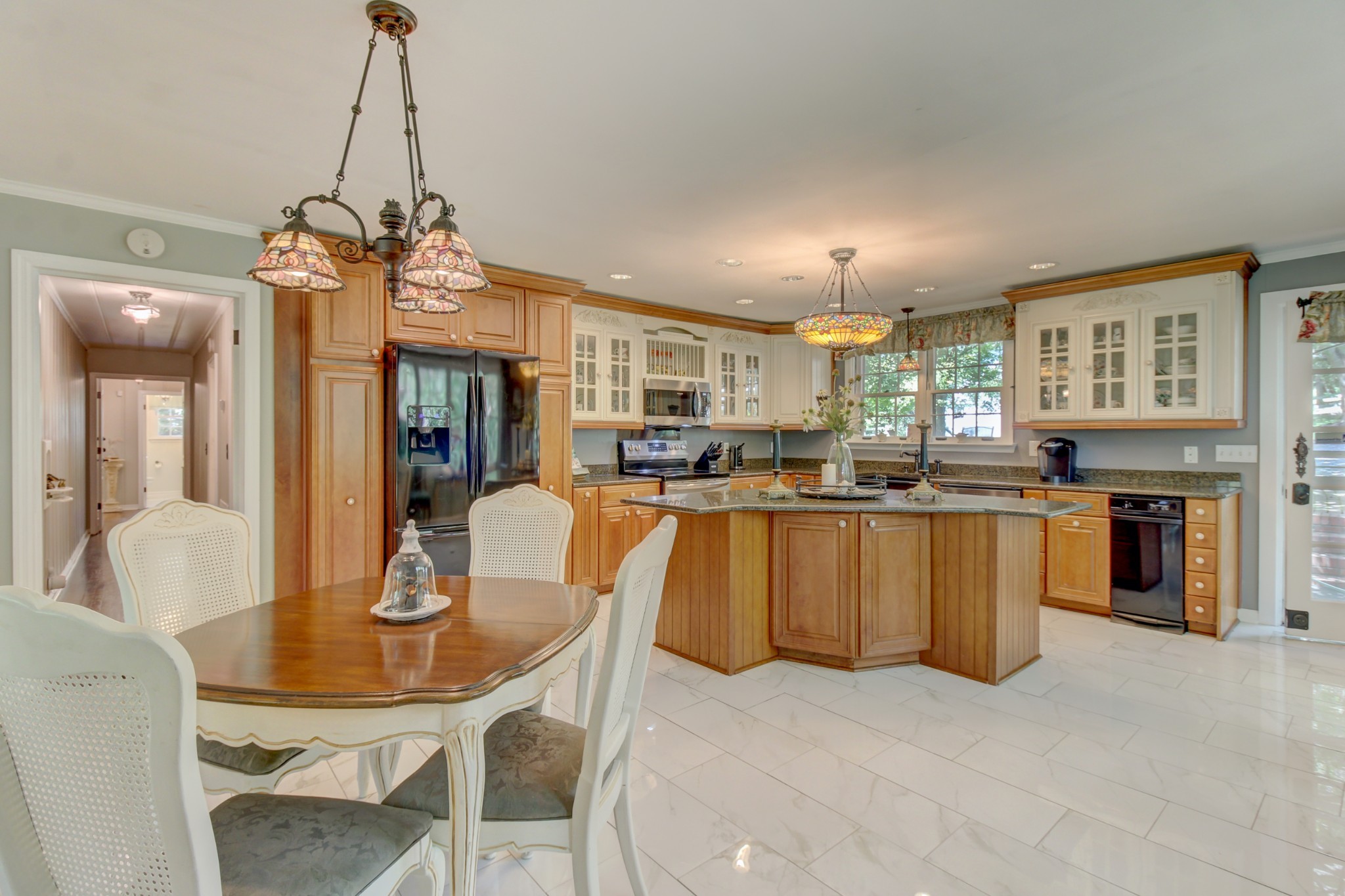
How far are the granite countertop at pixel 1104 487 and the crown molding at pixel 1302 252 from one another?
4.68 feet

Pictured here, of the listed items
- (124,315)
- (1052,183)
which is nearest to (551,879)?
(1052,183)

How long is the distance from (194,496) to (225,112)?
7800mm

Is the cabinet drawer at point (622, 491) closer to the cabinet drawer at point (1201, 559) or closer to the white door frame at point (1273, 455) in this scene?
the cabinet drawer at point (1201, 559)

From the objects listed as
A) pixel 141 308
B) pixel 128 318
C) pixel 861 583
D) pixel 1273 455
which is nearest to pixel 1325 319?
pixel 1273 455

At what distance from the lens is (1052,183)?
108 inches

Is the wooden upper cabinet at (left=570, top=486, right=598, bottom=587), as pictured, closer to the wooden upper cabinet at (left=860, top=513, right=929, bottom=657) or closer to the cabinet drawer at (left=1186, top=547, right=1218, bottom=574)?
the wooden upper cabinet at (left=860, top=513, right=929, bottom=657)

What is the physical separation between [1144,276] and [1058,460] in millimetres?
1356

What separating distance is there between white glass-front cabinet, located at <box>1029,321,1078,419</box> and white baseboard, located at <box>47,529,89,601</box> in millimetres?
7270

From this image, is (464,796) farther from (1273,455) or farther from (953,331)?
(953,331)

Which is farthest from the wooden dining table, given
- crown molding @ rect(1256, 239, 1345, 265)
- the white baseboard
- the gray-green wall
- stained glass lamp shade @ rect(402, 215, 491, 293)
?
crown molding @ rect(1256, 239, 1345, 265)

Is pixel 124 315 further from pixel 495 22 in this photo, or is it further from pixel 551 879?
pixel 551 879

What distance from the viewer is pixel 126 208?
2996mm

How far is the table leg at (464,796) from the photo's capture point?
123cm

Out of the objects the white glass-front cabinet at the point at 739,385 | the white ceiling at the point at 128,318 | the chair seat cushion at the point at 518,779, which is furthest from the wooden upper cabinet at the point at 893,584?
the white ceiling at the point at 128,318
